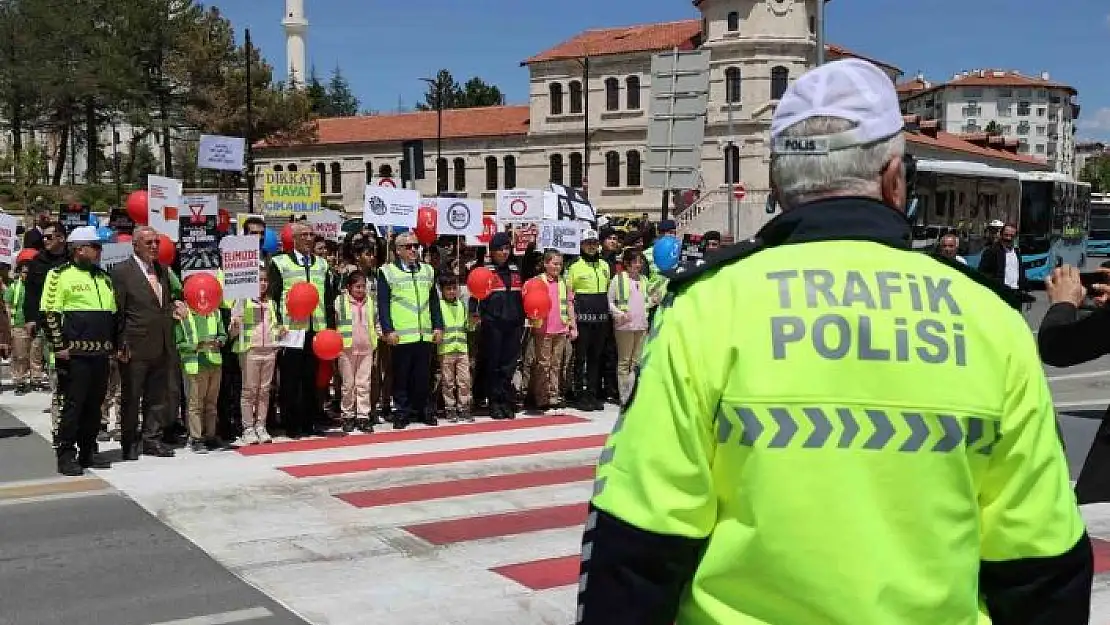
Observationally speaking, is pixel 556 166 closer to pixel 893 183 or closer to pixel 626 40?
pixel 626 40

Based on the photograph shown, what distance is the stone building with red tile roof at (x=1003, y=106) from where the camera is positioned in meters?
146

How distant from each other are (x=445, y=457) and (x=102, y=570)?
3.79 meters

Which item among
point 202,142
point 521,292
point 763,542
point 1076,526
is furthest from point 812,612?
point 202,142

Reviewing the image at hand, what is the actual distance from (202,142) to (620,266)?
10314 mm

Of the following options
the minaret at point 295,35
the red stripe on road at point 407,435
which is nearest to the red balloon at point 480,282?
the red stripe on road at point 407,435

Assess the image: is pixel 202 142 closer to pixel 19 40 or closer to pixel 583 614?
pixel 583 614

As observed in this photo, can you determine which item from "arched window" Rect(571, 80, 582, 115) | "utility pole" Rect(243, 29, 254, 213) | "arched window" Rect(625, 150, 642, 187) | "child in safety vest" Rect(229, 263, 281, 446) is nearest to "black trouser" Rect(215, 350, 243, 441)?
"child in safety vest" Rect(229, 263, 281, 446)

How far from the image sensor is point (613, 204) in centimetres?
6931

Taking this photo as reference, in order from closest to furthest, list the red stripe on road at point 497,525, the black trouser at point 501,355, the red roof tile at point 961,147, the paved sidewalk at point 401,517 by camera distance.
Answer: the paved sidewalk at point 401,517, the red stripe on road at point 497,525, the black trouser at point 501,355, the red roof tile at point 961,147

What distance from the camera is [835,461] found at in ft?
5.90

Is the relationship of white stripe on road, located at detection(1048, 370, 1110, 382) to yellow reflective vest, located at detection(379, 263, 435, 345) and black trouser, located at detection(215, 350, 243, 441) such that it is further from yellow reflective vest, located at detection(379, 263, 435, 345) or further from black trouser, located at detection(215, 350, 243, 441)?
black trouser, located at detection(215, 350, 243, 441)

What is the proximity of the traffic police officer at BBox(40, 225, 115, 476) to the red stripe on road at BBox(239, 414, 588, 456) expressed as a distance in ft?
4.64

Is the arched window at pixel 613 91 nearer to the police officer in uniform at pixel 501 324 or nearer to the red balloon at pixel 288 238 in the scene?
the police officer in uniform at pixel 501 324

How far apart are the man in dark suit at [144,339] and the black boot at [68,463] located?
21.8 inches
